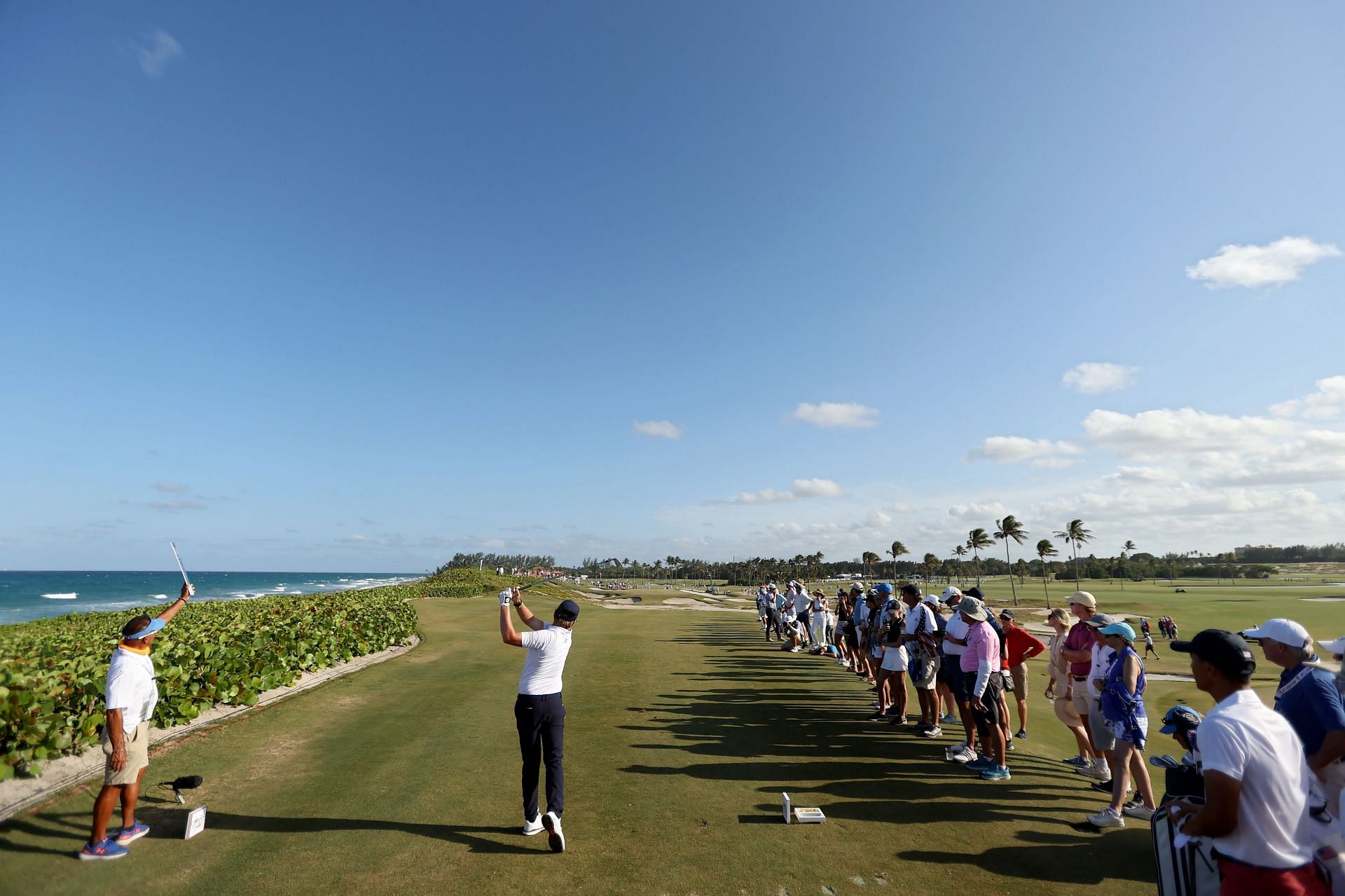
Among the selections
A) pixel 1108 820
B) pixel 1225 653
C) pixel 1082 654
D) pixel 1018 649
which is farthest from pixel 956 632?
pixel 1225 653

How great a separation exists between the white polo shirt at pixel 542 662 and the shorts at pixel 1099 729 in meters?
6.38

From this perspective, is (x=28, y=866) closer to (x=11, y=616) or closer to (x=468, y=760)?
(x=468, y=760)

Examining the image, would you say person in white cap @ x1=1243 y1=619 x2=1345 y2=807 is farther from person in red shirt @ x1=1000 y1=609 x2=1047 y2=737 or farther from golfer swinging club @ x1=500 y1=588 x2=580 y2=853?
person in red shirt @ x1=1000 y1=609 x2=1047 y2=737

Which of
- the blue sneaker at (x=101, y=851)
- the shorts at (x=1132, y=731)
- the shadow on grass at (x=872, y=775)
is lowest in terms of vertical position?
the shadow on grass at (x=872, y=775)

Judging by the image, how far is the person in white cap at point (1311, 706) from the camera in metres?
4.08

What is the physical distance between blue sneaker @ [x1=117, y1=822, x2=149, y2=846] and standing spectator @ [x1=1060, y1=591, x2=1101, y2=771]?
1122 cm

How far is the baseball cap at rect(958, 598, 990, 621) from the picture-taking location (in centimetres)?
891

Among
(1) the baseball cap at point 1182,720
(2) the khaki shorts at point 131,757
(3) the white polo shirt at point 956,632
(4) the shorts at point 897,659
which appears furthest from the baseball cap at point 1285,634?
(2) the khaki shorts at point 131,757

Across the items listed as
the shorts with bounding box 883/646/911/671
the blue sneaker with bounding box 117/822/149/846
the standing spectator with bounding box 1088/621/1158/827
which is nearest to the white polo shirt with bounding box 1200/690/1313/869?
the standing spectator with bounding box 1088/621/1158/827

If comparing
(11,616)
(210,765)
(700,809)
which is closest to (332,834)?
(210,765)

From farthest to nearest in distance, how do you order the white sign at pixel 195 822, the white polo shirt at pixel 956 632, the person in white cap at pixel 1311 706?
the white polo shirt at pixel 956 632, the white sign at pixel 195 822, the person in white cap at pixel 1311 706

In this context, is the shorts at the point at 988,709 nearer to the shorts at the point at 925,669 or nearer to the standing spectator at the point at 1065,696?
the standing spectator at the point at 1065,696

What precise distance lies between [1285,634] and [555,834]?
6.37m

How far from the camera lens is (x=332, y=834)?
21.0ft
